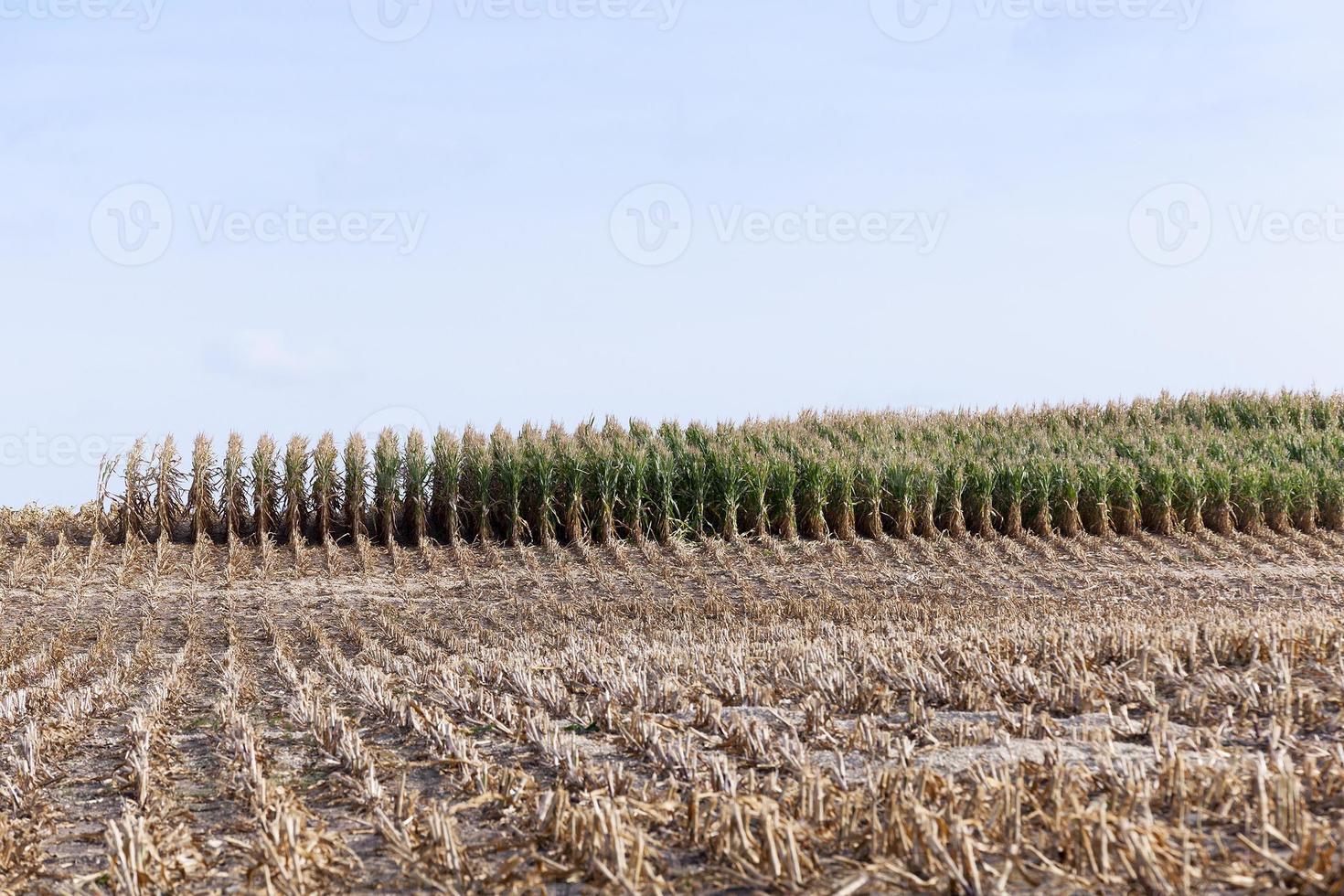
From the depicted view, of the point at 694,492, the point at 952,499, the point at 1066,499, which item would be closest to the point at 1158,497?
the point at 1066,499

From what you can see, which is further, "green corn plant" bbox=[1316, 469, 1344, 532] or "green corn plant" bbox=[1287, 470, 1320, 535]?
"green corn plant" bbox=[1316, 469, 1344, 532]

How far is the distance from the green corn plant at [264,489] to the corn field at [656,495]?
0.02m

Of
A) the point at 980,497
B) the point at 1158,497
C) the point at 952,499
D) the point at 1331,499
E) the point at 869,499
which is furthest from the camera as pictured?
the point at 1331,499

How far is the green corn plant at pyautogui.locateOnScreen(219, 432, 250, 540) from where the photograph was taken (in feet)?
63.9

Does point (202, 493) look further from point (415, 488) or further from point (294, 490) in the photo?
point (415, 488)

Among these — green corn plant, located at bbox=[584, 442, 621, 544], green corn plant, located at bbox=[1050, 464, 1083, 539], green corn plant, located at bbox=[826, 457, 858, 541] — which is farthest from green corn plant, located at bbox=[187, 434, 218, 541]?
green corn plant, located at bbox=[1050, 464, 1083, 539]

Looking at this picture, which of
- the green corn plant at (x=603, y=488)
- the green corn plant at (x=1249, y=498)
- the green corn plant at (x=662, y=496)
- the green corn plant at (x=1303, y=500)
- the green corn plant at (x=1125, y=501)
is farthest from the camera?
the green corn plant at (x=1303, y=500)

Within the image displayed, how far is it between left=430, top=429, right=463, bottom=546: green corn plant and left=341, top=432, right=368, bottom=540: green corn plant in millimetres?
1117

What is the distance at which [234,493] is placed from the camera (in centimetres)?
1950

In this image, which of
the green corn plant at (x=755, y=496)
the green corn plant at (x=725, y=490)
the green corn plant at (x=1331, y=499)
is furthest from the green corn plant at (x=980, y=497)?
the green corn plant at (x=1331, y=499)

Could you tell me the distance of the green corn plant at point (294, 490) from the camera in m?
19.5

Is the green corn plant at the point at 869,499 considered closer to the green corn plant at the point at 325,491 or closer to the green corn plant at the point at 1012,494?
the green corn plant at the point at 1012,494

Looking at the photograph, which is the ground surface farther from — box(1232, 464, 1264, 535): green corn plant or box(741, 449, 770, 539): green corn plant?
box(1232, 464, 1264, 535): green corn plant

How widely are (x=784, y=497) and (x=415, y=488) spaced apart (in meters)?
6.24
